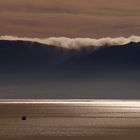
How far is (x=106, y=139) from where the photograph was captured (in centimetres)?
9200

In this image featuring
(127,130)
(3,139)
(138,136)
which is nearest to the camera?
(3,139)

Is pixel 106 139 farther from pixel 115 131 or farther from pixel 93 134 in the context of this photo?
pixel 115 131

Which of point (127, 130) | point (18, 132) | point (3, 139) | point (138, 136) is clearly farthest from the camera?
point (127, 130)

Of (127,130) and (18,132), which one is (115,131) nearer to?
(127,130)

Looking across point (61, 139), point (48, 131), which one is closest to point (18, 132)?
point (48, 131)

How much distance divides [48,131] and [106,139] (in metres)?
16.2

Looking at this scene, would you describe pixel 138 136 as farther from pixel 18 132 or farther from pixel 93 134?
pixel 18 132

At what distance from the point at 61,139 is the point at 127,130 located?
19774 millimetres

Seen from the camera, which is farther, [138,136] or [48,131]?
[48,131]

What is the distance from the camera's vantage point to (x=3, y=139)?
292 feet

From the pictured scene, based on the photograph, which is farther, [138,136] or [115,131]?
[115,131]

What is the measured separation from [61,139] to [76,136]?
4.94 m

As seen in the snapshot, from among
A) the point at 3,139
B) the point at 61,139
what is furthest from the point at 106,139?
the point at 3,139

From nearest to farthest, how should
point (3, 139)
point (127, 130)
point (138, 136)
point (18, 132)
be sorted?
point (3, 139) → point (138, 136) → point (18, 132) → point (127, 130)
